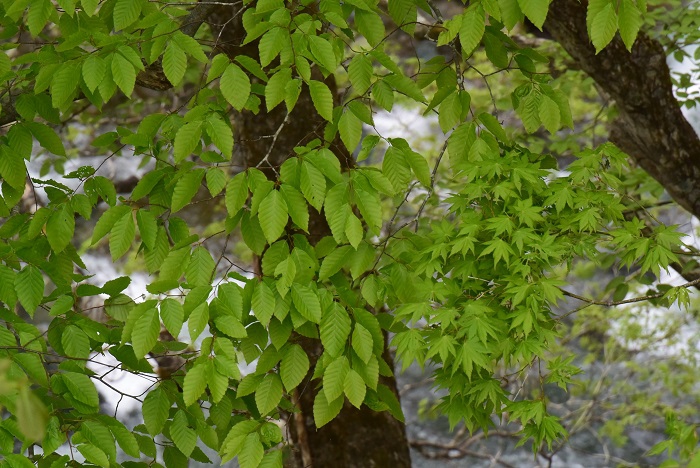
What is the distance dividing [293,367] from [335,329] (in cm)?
21

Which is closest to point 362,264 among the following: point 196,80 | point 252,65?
point 252,65

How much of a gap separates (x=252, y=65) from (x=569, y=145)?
287cm

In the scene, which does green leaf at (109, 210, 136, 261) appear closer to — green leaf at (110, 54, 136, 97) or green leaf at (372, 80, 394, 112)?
green leaf at (110, 54, 136, 97)

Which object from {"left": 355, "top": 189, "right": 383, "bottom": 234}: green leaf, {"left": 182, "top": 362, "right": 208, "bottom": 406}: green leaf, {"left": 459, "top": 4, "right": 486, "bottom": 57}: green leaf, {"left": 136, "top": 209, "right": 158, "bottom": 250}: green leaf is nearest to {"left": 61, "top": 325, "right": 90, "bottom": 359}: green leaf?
{"left": 136, "top": 209, "right": 158, "bottom": 250}: green leaf

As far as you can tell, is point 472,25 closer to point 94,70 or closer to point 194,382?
point 94,70

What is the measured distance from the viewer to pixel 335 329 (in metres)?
2.17

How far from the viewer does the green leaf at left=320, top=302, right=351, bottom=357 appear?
85.0 inches

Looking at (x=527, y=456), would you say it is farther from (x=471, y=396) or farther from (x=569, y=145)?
(x=471, y=396)

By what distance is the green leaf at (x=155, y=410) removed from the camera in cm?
248

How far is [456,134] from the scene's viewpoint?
2.56m

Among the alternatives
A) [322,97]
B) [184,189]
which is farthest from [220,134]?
[322,97]

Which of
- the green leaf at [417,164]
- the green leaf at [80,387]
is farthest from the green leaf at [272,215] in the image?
the green leaf at [80,387]

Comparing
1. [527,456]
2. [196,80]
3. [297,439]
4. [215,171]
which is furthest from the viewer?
[527,456]

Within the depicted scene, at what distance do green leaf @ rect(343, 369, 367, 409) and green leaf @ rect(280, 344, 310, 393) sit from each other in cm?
16
